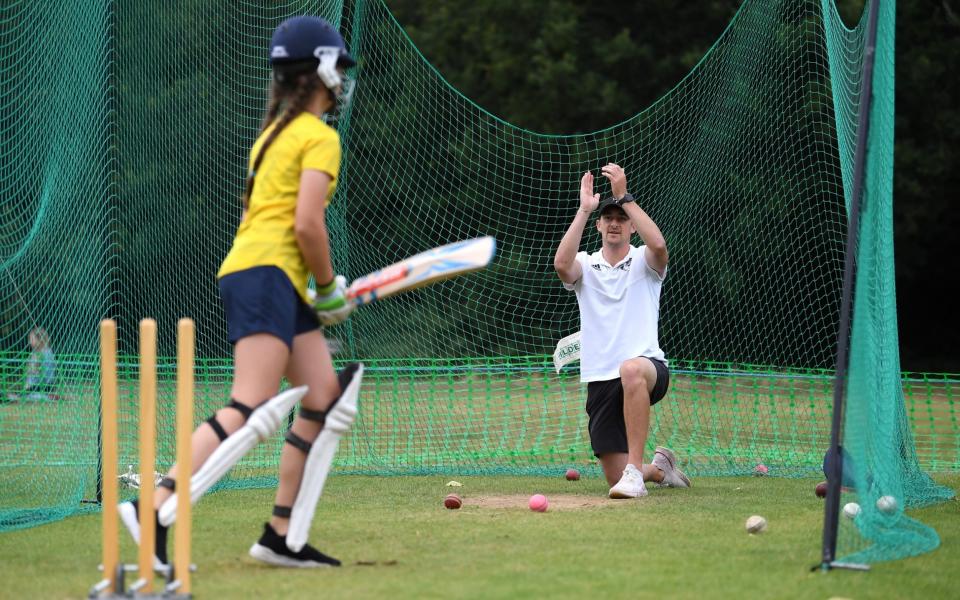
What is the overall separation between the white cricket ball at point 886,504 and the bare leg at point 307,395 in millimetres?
2293

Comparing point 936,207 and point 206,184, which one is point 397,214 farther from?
point 936,207

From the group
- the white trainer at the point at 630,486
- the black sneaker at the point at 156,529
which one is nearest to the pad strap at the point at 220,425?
Result: the black sneaker at the point at 156,529

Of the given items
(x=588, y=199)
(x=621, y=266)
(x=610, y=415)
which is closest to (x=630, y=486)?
(x=610, y=415)

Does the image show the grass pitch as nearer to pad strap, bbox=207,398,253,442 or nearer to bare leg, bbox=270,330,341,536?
bare leg, bbox=270,330,341,536

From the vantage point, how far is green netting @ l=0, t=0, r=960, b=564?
6477 mm

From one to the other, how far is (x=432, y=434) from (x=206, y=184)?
3189 mm

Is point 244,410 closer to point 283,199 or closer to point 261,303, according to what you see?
point 261,303

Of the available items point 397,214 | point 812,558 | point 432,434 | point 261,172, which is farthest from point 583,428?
point 261,172

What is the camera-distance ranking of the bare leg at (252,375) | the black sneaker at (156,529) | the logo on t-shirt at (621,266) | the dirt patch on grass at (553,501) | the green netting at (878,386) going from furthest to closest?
the logo on t-shirt at (621,266) < the dirt patch on grass at (553,501) < the green netting at (878,386) < the bare leg at (252,375) < the black sneaker at (156,529)

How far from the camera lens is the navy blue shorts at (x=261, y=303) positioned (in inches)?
167

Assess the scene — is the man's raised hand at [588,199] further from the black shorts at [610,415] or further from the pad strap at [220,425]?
the pad strap at [220,425]

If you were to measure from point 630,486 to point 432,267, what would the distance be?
2595mm

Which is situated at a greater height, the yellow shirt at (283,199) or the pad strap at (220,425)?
the yellow shirt at (283,199)

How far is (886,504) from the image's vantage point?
5.25 metres
